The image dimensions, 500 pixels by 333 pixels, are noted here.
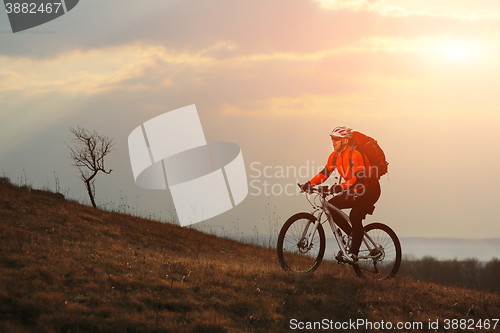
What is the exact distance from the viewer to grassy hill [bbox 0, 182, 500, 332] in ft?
18.6

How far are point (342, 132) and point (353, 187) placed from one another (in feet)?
3.41

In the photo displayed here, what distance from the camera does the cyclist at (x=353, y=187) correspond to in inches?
301

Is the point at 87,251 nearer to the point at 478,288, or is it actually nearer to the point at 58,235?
the point at 58,235

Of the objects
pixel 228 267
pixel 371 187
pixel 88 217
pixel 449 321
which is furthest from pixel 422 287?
pixel 88 217

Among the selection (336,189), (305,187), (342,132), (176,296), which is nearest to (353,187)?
(336,189)

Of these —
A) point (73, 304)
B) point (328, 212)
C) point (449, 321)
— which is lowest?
point (449, 321)

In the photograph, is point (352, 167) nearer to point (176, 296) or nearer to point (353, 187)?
point (353, 187)

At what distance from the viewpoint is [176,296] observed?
655 cm

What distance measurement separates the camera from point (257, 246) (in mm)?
18969

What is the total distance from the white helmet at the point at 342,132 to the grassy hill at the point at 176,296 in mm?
2631

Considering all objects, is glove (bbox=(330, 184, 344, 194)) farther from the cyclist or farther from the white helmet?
the white helmet

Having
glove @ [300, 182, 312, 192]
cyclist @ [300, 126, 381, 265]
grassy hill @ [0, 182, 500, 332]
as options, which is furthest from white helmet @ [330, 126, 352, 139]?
grassy hill @ [0, 182, 500, 332]

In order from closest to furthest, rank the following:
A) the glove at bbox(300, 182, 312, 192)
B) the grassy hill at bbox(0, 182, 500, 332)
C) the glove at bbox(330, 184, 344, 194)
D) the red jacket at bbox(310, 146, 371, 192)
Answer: the grassy hill at bbox(0, 182, 500, 332), the red jacket at bbox(310, 146, 371, 192), the glove at bbox(330, 184, 344, 194), the glove at bbox(300, 182, 312, 192)

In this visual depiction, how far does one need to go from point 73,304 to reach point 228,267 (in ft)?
11.0
